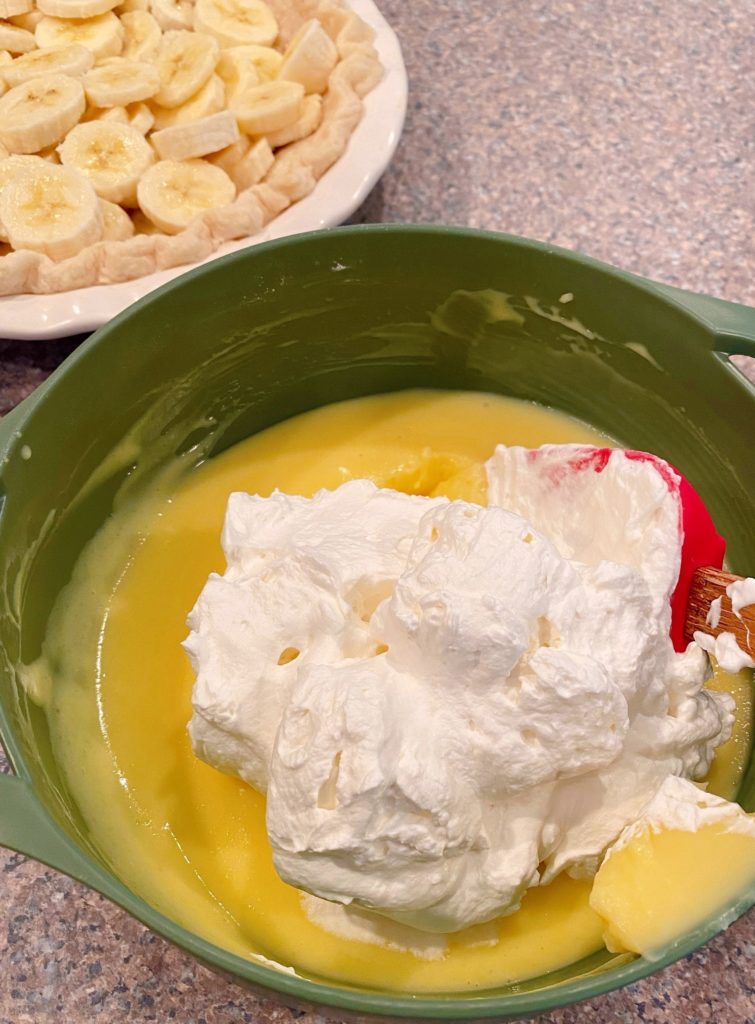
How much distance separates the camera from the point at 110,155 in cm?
143

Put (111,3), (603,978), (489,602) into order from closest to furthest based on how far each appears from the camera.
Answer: (603,978)
(489,602)
(111,3)

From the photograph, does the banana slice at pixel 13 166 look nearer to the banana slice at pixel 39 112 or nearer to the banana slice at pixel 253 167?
the banana slice at pixel 39 112

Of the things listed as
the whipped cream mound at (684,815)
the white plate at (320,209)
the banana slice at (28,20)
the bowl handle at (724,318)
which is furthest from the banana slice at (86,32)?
the whipped cream mound at (684,815)

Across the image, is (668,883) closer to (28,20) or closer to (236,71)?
(236,71)

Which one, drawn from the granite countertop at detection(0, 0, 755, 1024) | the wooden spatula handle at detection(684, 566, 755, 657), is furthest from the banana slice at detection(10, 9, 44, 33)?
the wooden spatula handle at detection(684, 566, 755, 657)

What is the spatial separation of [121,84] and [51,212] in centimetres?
29

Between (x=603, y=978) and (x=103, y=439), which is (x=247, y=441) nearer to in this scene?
(x=103, y=439)

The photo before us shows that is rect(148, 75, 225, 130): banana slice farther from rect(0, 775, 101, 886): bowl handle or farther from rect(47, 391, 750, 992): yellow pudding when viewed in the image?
rect(0, 775, 101, 886): bowl handle

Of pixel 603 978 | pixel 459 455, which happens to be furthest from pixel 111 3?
pixel 603 978

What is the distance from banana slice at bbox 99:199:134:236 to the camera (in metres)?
1.37

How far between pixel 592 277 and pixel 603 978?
0.69m

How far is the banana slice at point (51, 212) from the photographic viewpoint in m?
1.30

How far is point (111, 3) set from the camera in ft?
5.15

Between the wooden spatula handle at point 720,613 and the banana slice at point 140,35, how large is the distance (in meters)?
1.23
